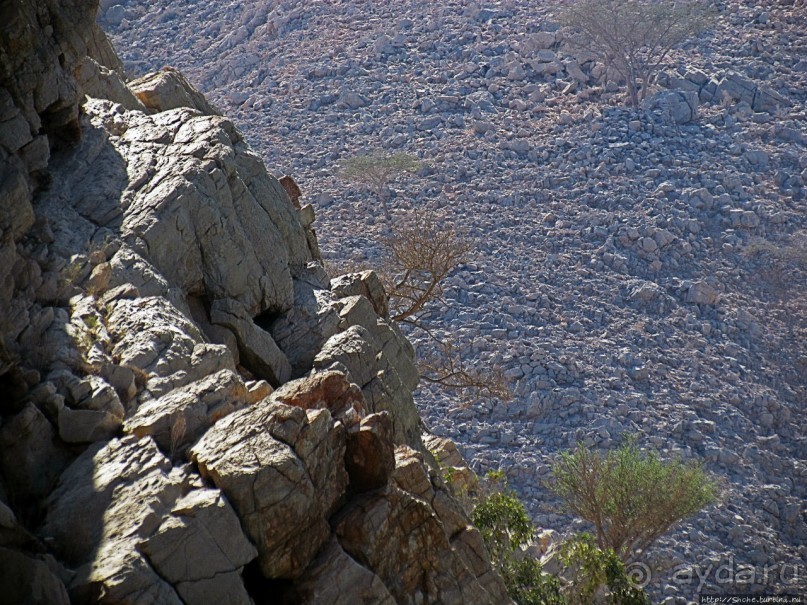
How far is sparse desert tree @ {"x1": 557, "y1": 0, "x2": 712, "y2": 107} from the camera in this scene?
36.4m

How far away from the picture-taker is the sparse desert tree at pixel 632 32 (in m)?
36.4

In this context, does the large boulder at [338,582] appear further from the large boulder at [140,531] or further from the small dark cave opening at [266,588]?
the large boulder at [140,531]

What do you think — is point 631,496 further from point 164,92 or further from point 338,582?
point 338,582

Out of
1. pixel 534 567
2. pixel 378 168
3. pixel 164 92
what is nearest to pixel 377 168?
pixel 378 168

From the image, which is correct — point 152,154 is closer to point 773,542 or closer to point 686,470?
point 686,470

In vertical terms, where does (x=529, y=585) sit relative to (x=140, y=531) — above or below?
below

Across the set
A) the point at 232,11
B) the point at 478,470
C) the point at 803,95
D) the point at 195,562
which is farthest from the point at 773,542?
the point at 232,11

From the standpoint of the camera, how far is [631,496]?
19859mm

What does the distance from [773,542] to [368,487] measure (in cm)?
1465

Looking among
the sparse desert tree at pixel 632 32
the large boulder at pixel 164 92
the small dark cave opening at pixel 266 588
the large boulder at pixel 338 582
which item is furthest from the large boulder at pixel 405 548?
the sparse desert tree at pixel 632 32

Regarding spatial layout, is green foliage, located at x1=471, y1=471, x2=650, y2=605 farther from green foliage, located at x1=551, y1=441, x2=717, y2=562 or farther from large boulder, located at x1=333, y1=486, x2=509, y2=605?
large boulder, located at x1=333, y1=486, x2=509, y2=605

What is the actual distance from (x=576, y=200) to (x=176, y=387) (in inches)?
929

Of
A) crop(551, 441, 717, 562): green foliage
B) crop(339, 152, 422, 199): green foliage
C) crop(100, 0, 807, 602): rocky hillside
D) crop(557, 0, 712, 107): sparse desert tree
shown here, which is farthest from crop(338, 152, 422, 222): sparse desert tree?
crop(551, 441, 717, 562): green foliage

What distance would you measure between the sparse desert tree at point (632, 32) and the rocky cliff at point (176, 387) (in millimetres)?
26559
